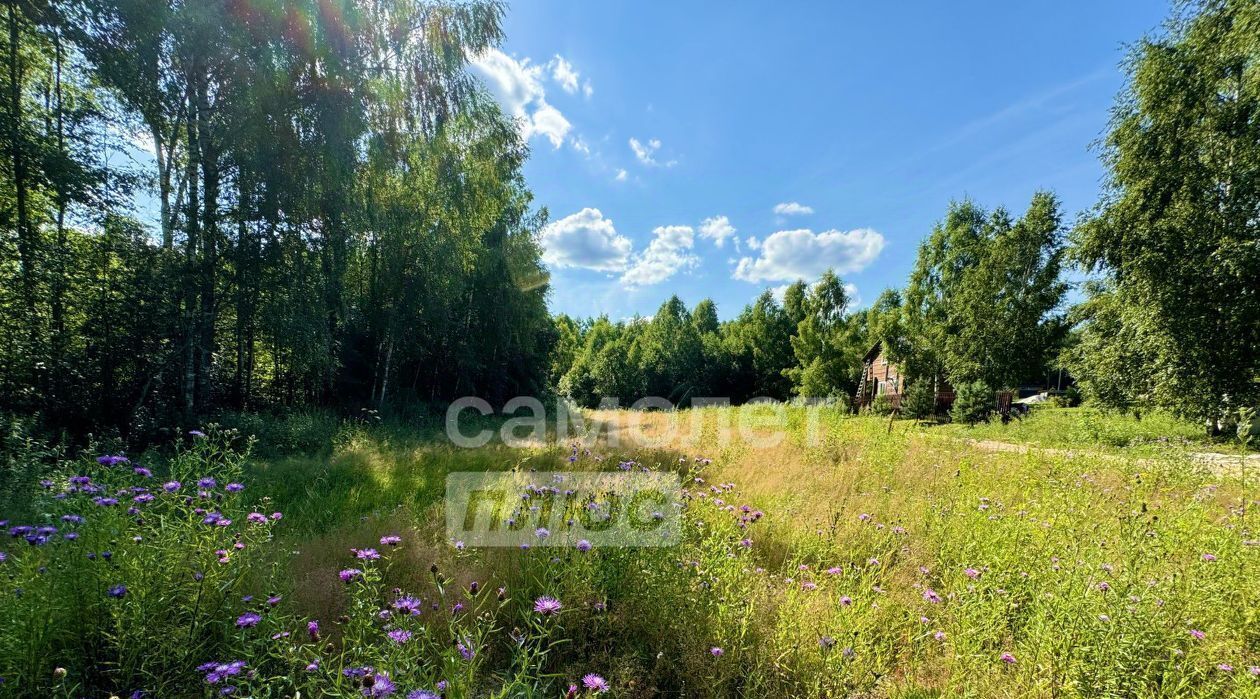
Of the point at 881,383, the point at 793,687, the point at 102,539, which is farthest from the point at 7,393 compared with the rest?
the point at 881,383

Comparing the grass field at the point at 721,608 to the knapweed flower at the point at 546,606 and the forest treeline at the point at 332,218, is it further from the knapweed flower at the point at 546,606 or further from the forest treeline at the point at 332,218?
the forest treeline at the point at 332,218

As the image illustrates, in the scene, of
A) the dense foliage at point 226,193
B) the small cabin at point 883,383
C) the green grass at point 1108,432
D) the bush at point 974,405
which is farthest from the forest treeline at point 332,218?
the small cabin at point 883,383

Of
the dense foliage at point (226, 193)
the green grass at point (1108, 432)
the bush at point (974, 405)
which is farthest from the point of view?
the bush at point (974, 405)

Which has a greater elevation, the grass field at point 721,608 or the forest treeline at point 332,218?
the forest treeline at point 332,218

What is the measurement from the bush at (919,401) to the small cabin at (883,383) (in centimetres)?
63

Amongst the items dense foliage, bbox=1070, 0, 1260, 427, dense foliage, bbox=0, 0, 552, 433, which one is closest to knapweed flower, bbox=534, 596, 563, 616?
dense foliage, bbox=0, 0, 552, 433

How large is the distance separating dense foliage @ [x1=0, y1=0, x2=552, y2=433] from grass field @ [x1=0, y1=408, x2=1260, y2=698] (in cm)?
610

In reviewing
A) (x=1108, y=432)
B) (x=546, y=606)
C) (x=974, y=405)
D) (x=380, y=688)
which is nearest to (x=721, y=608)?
(x=546, y=606)

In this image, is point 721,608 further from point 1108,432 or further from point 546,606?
point 1108,432

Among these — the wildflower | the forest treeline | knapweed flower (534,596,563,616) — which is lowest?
the wildflower

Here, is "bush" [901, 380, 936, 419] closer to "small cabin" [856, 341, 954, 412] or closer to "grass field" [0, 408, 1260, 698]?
"small cabin" [856, 341, 954, 412]

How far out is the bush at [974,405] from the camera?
17031 millimetres

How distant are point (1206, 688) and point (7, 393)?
11770 millimetres

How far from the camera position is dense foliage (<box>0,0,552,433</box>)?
20.5 feet
